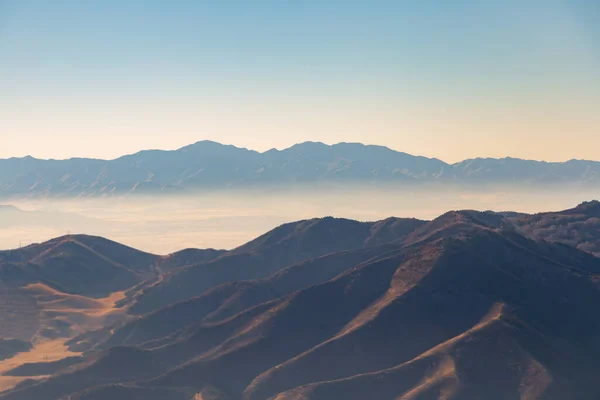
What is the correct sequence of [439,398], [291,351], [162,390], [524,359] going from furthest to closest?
[291,351]
[162,390]
[524,359]
[439,398]

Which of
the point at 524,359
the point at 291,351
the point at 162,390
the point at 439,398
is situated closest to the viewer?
the point at 439,398

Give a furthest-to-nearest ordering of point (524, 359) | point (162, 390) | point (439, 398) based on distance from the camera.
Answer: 1. point (162, 390)
2. point (524, 359)
3. point (439, 398)

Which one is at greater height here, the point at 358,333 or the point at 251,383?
the point at 358,333

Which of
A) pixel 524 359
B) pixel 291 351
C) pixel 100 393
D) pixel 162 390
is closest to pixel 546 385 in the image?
pixel 524 359

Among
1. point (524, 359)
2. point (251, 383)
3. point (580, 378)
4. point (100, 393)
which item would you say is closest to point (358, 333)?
point (251, 383)

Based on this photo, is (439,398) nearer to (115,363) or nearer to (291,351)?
(291,351)

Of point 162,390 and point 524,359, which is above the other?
point 524,359

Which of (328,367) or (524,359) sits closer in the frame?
(524,359)

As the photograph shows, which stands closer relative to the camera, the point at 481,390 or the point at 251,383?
the point at 481,390

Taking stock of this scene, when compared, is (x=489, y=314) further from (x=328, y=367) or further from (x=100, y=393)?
(x=100, y=393)
